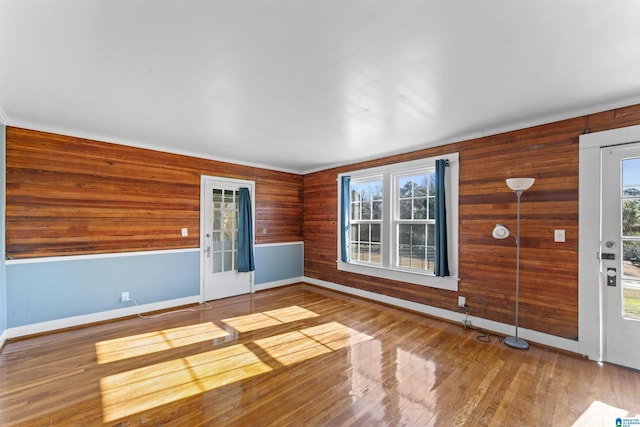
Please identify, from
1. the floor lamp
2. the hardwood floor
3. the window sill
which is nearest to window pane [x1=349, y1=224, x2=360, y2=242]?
the window sill

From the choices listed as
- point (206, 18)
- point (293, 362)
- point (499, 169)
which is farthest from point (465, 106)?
point (293, 362)

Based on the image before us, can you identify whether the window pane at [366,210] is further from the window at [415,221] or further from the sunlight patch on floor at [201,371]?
the sunlight patch on floor at [201,371]

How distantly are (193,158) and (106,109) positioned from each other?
177cm

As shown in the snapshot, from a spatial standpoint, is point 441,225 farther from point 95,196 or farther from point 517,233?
point 95,196

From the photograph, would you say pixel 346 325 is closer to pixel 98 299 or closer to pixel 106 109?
pixel 98 299

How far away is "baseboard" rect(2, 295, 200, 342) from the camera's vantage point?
3.21 m

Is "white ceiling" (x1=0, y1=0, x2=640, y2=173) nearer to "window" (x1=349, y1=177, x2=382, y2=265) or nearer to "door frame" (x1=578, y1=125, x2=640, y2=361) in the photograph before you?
"door frame" (x1=578, y1=125, x2=640, y2=361)

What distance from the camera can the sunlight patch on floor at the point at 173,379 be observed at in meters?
2.08

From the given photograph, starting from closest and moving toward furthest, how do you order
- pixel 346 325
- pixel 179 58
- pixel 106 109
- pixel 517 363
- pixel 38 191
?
pixel 179 58
pixel 517 363
pixel 106 109
pixel 38 191
pixel 346 325

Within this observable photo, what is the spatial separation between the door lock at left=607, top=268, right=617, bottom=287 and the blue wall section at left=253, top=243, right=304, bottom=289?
4.70 meters

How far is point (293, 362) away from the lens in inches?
106

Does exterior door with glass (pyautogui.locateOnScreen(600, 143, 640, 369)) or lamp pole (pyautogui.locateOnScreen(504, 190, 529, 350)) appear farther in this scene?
lamp pole (pyautogui.locateOnScreen(504, 190, 529, 350))

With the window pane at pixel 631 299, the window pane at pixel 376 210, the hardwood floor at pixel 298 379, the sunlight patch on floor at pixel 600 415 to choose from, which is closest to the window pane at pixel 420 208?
the window pane at pixel 376 210

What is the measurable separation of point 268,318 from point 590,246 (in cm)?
378
